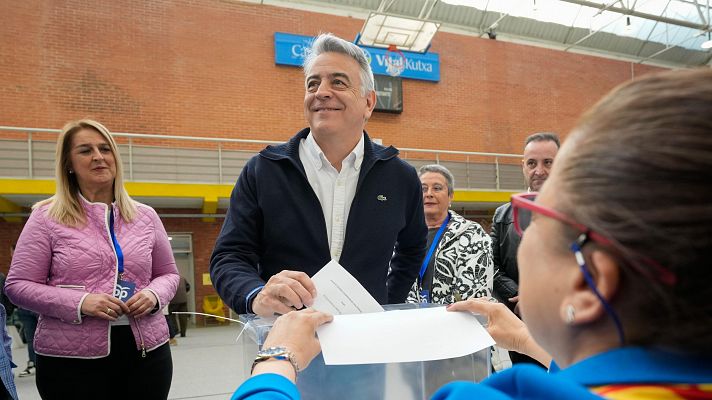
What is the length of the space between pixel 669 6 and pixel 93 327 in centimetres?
1641

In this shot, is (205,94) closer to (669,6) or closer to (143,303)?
(143,303)

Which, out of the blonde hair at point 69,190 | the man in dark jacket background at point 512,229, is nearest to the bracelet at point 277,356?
the blonde hair at point 69,190

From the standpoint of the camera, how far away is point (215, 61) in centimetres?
1071

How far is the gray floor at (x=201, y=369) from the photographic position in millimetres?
3762

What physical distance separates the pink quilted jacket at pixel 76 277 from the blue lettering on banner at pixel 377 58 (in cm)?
929

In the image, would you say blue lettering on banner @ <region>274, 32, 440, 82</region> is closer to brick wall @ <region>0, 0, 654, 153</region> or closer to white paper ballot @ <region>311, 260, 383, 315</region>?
brick wall @ <region>0, 0, 654, 153</region>

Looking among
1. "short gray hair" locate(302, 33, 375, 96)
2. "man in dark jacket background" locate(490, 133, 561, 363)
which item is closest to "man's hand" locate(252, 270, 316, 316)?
"short gray hair" locate(302, 33, 375, 96)

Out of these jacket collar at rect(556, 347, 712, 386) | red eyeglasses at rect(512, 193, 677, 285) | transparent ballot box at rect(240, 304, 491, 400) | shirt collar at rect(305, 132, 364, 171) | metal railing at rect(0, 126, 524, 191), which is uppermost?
metal railing at rect(0, 126, 524, 191)

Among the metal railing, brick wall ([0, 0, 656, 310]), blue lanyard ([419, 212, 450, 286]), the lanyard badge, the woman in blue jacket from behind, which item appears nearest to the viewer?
the woman in blue jacket from behind

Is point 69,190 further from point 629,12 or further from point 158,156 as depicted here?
point 629,12

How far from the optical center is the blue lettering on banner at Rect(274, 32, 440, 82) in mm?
11219

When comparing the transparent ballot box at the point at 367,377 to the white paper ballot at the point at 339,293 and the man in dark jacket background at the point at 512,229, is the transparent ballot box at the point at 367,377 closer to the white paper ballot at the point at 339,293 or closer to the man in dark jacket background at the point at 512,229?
the white paper ballot at the point at 339,293

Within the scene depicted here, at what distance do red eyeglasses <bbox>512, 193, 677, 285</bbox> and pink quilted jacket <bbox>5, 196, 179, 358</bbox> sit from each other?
5.61 feet

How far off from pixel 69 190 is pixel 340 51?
131 centimetres
